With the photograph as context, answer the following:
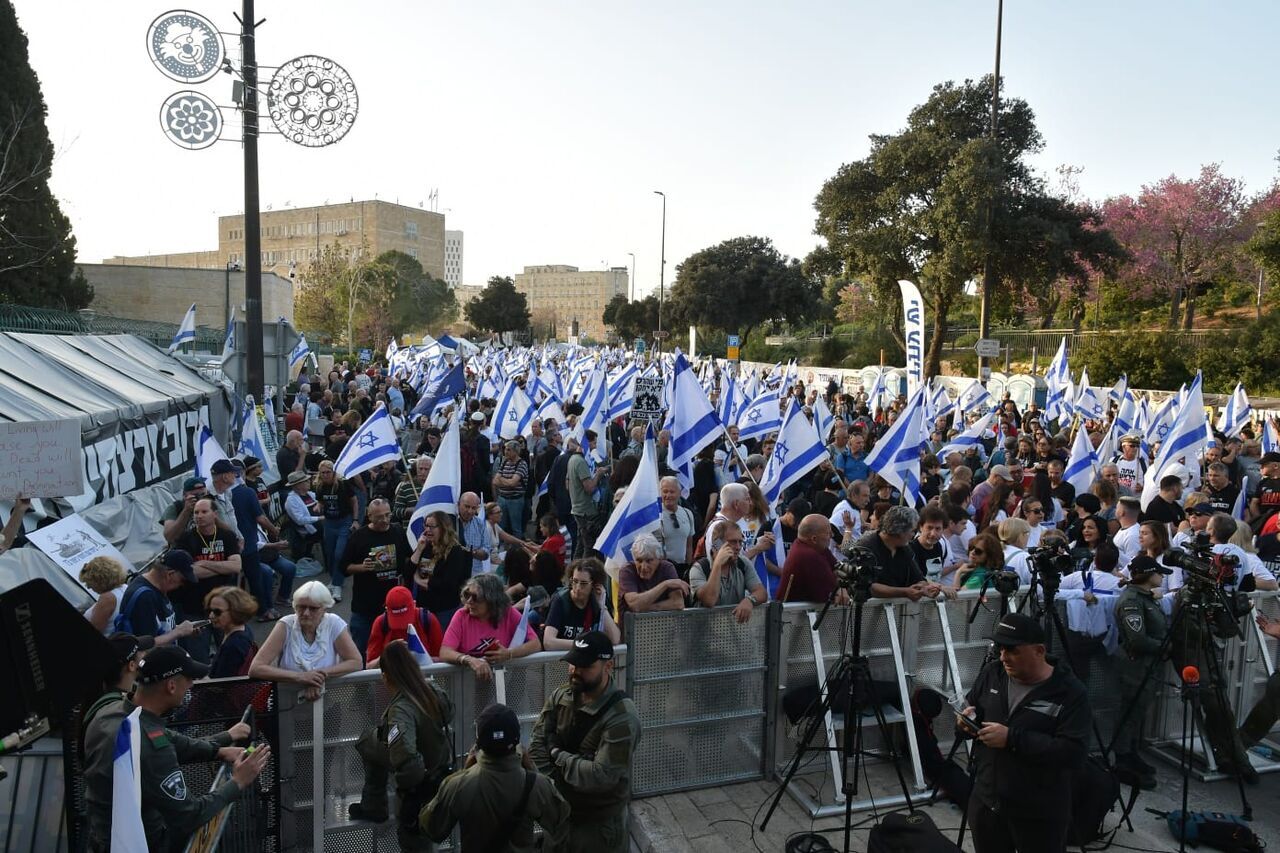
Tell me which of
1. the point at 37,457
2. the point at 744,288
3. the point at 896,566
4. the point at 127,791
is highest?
the point at 744,288

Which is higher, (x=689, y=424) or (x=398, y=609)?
(x=689, y=424)

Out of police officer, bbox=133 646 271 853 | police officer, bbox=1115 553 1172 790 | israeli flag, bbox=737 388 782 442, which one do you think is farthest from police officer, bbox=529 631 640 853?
israeli flag, bbox=737 388 782 442

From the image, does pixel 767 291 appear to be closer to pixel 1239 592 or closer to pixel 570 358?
pixel 570 358

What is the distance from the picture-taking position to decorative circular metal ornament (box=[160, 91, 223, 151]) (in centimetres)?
1223

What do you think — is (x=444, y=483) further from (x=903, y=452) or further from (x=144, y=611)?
(x=903, y=452)

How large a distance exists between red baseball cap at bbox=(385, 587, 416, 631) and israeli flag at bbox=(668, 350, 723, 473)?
16.4 feet

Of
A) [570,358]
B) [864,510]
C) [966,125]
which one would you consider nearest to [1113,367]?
[966,125]

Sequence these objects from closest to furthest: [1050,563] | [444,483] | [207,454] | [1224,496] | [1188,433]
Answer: [1050,563]
[444,483]
[207,454]
[1224,496]
[1188,433]

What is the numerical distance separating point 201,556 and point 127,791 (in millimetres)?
4318

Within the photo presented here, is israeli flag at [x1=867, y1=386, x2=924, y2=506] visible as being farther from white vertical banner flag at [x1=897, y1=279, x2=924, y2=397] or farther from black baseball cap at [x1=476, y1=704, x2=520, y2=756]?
white vertical banner flag at [x1=897, y1=279, x2=924, y2=397]

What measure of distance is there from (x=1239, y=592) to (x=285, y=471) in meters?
10.7

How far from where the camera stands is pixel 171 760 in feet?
11.8

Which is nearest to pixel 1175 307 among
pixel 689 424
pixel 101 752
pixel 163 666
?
pixel 689 424

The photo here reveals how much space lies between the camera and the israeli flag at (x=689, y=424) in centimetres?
1012
